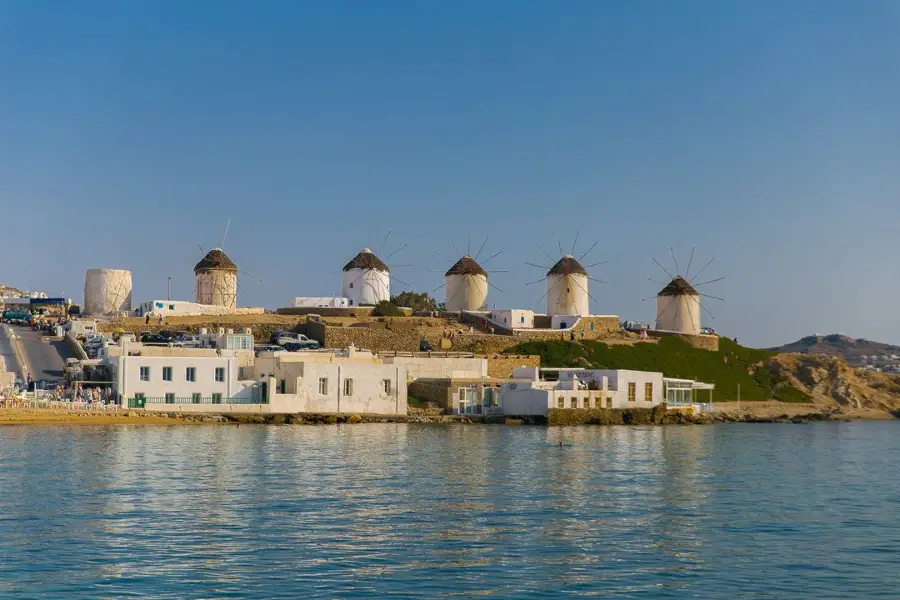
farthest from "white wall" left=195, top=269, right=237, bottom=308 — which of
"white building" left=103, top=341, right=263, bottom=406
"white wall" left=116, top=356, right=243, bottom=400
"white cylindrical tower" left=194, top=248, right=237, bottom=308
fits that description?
"white wall" left=116, top=356, right=243, bottom=400

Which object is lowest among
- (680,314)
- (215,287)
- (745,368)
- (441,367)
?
(441,367)

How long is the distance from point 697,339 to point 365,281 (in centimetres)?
2790

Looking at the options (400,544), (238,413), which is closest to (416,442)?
(238,413)

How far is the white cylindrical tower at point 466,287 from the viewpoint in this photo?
10469 centimetres

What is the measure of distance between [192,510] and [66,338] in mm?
44787

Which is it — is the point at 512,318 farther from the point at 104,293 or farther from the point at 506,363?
the point at 104,293

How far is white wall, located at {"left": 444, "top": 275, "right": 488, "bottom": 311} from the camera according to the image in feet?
343

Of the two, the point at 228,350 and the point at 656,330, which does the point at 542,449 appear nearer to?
the point at 228,350

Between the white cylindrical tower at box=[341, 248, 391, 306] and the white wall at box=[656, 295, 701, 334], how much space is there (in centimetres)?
2409

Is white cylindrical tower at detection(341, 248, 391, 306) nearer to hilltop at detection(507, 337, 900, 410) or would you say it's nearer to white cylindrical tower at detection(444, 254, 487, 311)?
white cylindrical tower at detection(444, 254, 487, 311)

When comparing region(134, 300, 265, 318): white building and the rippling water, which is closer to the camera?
the rippling water

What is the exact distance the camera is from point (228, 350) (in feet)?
198

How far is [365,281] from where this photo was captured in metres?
101

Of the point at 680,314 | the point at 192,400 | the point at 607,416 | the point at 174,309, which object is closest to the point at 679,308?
the point at 680,314
